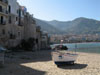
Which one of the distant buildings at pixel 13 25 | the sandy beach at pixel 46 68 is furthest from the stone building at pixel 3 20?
the sandy beach at pixel 46 68

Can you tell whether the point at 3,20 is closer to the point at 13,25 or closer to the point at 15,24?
the point at 13,25

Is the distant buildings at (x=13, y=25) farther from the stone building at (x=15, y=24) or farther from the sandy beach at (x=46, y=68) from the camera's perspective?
the sandy beach at (x=46, y=68)

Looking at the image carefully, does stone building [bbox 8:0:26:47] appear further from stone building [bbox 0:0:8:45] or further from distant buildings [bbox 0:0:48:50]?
stone building [bbox 0:0:8:45]

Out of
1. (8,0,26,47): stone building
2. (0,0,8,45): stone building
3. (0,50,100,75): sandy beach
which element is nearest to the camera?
(0,50,100,75): sandy beach

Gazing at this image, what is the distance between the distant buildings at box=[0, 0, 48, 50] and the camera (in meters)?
37.8

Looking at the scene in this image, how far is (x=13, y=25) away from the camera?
41.8 metres

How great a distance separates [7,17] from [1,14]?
2217mm

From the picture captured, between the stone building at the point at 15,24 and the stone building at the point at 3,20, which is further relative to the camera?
the stone building at the point at 15,24

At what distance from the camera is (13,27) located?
41.8m

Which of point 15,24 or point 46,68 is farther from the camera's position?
point 15,24

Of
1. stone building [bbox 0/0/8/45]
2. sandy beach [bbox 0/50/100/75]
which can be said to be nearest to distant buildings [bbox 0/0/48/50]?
stone building [bbox 0/0/8/45]

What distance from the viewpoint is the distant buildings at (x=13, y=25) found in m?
37.8

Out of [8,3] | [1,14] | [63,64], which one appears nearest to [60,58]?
[63,64]

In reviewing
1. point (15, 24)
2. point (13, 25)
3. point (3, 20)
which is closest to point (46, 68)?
point (3, 20)
